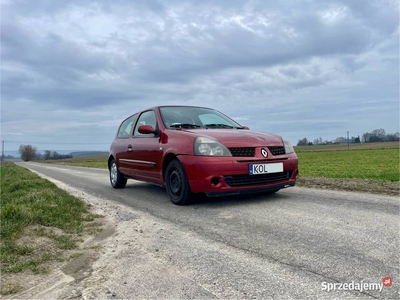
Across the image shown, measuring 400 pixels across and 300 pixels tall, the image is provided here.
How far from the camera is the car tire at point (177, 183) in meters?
4.54

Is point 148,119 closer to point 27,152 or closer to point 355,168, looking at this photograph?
point 355,168

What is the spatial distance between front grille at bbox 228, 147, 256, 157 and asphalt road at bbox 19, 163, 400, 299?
72 cm

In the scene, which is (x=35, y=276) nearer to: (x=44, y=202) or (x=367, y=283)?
(x=367, y=283)

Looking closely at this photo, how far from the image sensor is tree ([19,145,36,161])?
143300 millimetres

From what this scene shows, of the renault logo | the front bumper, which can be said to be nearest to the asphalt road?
the front bumper

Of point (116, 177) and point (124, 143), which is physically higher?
point (124, 143)

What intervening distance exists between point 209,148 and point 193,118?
4.57 ft

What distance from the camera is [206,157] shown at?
14.0ft

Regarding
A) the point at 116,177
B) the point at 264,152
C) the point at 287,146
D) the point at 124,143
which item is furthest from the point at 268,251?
the point at 116,177

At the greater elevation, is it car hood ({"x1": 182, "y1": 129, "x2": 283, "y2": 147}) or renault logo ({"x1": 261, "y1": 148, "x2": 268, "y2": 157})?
car hood ({"x1": 182, "y1": 129, "x2": 283, "y2": 147})

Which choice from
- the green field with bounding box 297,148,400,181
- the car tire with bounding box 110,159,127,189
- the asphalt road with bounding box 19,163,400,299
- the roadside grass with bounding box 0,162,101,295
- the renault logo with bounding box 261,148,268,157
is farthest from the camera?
the green field with bounding box 297,148,400,181

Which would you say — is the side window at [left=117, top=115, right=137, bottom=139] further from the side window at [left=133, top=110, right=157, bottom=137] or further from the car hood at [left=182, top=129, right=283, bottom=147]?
the car hood at [left=182, top=129, right=283, bottom=147]

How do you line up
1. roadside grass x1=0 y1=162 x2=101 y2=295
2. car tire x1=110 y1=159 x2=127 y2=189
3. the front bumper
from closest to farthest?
roadside grass x1=0 y1=162 x2=101 y2=295 < the front bumper < car tire x1=110 y1=159 x2=127 y2=189

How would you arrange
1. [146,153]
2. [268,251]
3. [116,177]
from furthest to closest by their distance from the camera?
1. [116,177]
2. [146,153]
3. [268,251]
